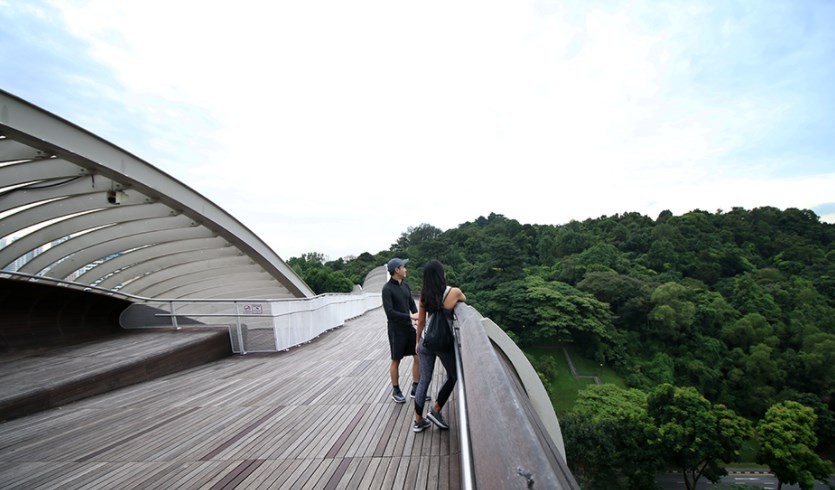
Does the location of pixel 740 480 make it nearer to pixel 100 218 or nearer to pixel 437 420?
pixel 437 420

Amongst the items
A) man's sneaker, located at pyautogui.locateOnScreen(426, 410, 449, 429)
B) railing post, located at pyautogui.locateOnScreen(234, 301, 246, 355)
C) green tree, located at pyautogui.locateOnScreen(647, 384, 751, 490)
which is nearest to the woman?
man's sneaker, located at pyautogui.locateOnScreen(426, 410, 449, 429)

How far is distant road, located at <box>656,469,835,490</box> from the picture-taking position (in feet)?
76.0

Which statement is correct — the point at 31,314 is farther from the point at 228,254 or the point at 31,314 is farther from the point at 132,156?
the point at 228,254

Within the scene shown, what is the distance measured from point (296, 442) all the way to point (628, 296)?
2056 inches

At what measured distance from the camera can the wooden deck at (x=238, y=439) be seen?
2752 millimetres

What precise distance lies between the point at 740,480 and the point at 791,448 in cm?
419

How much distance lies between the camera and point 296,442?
335 centimetres

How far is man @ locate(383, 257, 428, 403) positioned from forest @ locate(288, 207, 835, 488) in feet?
73.2

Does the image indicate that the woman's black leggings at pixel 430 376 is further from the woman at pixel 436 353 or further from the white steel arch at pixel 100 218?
the white steel arch at pixel 100 218

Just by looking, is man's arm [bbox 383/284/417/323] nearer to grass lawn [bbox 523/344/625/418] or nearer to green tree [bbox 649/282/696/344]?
grass lawn [bbox 523/344/625/418]

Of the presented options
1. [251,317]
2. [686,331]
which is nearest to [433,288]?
[251,317]

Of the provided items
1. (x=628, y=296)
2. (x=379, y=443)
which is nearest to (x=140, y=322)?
(x=379, y=443)

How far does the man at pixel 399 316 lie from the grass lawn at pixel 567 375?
29695mm

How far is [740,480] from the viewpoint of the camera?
79.6 feet
